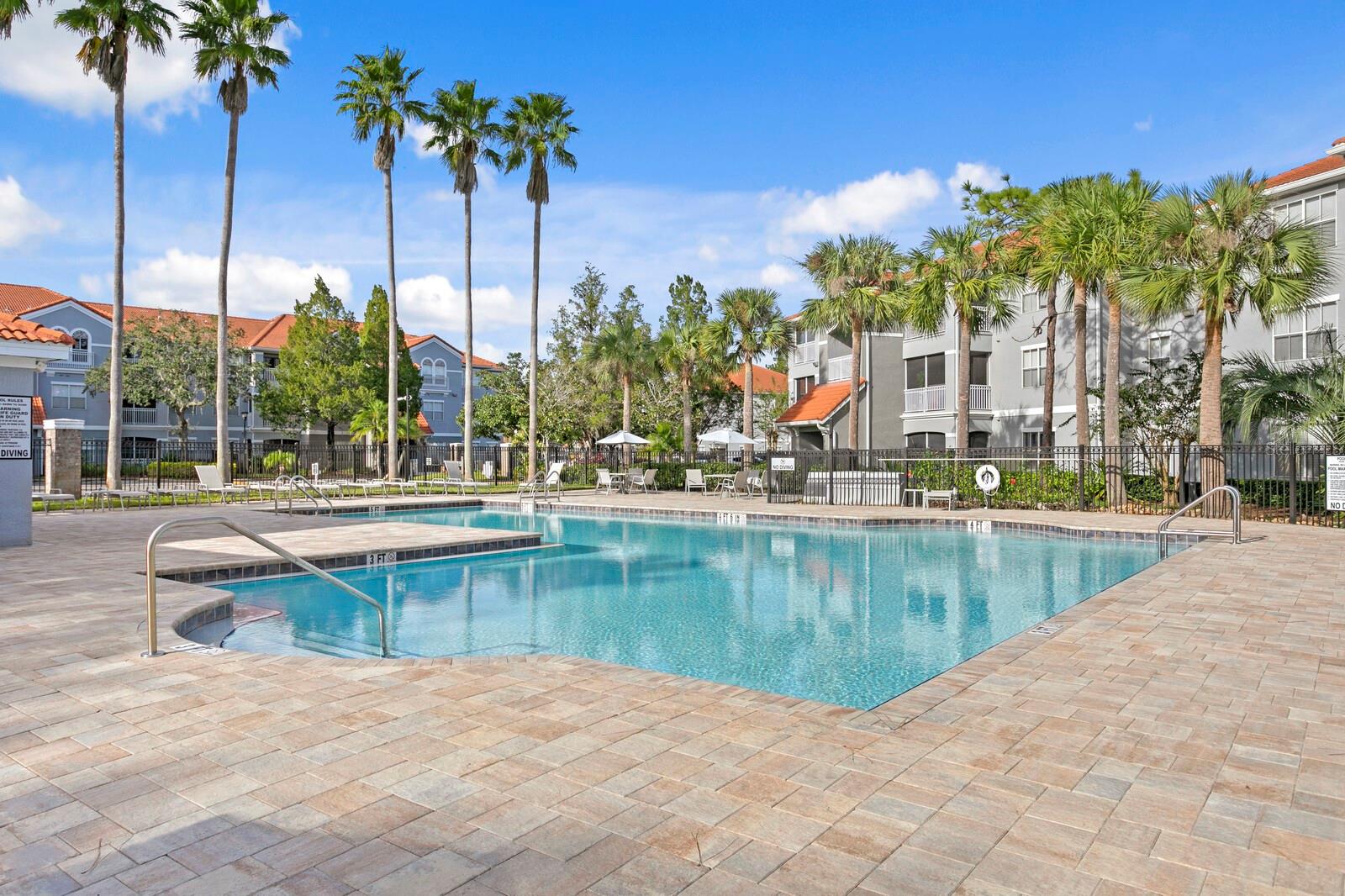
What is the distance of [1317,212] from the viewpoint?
20422 mm

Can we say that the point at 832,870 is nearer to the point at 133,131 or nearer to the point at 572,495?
the point at 572,495

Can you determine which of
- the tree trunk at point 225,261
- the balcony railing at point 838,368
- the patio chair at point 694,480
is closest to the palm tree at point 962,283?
the patio chair at point 694,480

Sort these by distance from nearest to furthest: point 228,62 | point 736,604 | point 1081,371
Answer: point 736,604, point 1081,371, point 228,62

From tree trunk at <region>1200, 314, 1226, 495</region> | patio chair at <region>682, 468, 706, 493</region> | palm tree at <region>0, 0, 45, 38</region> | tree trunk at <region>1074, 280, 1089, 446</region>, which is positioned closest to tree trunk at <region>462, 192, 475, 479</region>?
patio chair at <region>682, 468, 706, 493</region>

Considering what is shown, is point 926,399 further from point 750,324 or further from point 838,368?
point 750,324

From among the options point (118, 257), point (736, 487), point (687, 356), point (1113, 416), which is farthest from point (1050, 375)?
point (118, 257)

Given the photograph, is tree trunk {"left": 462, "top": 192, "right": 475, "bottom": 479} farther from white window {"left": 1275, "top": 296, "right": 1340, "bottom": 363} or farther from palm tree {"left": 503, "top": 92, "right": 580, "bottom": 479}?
white window {"left": 1275, "top": 296, "right": 1340, "bottom": 363}

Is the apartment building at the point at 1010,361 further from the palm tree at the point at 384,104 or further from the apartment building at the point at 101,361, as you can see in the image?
the apartment building at the point at 101,361

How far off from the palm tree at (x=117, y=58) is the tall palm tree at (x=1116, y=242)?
23630 millimetres

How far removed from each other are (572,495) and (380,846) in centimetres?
2294

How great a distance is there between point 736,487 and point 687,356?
36.1 feet

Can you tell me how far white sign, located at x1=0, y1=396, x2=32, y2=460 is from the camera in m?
10.5

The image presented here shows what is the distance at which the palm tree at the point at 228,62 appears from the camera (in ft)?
72.4

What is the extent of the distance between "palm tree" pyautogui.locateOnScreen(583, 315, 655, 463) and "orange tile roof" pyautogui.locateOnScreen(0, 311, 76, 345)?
74.2 ft
